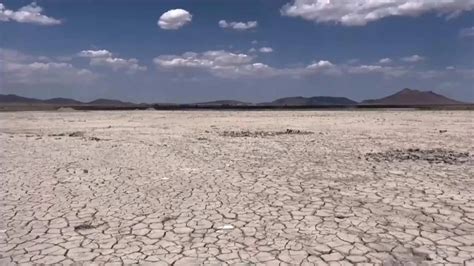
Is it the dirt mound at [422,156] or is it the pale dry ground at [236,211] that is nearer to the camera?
the pale dry ground at [236,211]

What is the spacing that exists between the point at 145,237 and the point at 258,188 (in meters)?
3.31

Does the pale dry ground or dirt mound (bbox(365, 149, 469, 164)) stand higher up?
dirt mound (bbox(365, 149, 469, 164))

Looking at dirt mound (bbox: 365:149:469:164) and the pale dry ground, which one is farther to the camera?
dirt mound (bbox: 365:149:469:164)

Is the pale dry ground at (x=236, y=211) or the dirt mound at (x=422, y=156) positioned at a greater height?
the dirt mound at (x=422, y=156)

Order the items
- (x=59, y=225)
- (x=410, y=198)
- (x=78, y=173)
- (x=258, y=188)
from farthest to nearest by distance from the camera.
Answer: (x=78, y=173) < (x=258, y=188) < (x=410, y=198) < (x=59, y=225)

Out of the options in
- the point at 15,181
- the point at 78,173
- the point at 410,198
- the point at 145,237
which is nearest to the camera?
the point at 145,237

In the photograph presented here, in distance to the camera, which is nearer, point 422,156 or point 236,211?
point 236,211

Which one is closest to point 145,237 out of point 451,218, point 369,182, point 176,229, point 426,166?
point 176,229

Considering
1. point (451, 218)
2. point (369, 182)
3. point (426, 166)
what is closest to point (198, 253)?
point (451, 218)

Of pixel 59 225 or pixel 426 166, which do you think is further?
pixel 426 166

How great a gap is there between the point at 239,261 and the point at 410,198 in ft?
13.2

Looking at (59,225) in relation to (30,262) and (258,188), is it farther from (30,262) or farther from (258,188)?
(258,188)

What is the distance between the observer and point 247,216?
6.80m

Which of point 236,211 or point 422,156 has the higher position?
point 422,156
